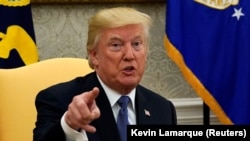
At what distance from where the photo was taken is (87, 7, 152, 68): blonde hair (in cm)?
138

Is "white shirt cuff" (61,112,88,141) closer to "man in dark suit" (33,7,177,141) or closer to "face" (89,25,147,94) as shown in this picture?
"man in dark suit" (33,7,177,141)

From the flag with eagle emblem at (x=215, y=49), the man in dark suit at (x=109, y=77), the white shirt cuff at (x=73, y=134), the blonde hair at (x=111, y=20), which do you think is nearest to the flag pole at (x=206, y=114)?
the flag with eagle emblem at (x=215, y=49)

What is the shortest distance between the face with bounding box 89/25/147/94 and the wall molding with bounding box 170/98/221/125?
74.0 inches

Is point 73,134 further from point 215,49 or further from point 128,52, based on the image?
point 215,49

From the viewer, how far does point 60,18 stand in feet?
10.3

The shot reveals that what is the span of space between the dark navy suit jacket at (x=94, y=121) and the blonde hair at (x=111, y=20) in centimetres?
15

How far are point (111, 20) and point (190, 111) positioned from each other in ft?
6.57

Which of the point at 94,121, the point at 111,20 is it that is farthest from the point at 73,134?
the point at 111,20

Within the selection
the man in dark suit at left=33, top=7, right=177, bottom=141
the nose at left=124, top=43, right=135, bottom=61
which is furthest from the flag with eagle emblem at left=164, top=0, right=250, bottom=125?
the nose at left=124, top=43, right=135, bottom=61

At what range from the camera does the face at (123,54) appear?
137cm

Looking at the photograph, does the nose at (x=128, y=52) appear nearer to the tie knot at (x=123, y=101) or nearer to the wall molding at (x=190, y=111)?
the tie knot at (x=123, y=101)

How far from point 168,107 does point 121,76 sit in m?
0.37

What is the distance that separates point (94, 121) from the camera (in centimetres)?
145

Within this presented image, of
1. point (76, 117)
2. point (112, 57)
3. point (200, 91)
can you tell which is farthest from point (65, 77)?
point (200, 91)
